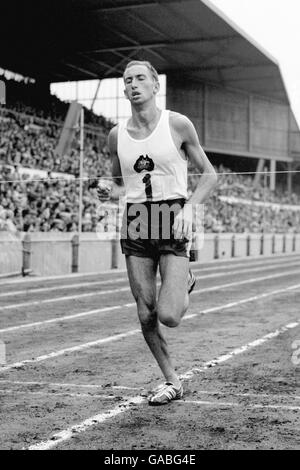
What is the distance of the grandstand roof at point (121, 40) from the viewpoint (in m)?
39.8

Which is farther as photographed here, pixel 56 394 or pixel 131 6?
pixel 131 6

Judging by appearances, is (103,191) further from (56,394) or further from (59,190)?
(59,190)

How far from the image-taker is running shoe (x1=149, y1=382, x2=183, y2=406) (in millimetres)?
5703

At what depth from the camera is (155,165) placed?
5.56 m

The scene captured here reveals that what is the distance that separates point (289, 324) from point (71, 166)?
22900 mm

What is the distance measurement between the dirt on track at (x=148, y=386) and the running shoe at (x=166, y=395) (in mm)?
63

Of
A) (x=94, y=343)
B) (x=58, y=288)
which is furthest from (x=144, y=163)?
(x=58, y=288)

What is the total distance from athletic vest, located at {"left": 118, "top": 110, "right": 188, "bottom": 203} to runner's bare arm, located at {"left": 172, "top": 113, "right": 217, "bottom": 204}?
0.07 m

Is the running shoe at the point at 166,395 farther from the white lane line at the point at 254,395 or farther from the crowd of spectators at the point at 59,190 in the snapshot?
the crowd of spectators at the point at 59,190

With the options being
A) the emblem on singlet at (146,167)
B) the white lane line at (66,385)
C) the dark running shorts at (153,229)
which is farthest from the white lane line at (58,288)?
the emblem on singlet at (146,167)

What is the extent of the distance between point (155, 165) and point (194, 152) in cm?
29

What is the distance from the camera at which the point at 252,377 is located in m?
6.94

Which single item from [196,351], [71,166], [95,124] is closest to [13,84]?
[95,124]

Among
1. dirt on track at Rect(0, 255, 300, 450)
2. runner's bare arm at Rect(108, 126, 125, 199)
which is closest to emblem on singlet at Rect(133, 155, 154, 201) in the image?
runner's bare arm at Rect(108, 126, 125, 199)
